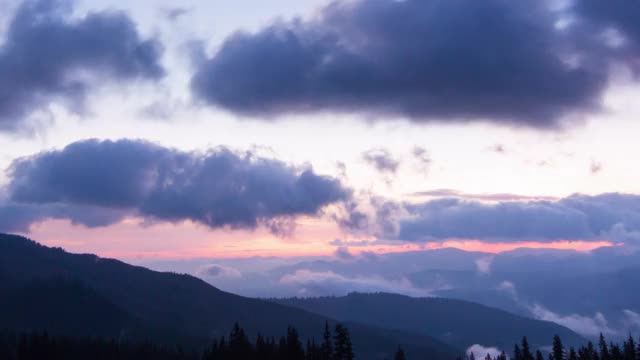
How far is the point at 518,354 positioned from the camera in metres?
190

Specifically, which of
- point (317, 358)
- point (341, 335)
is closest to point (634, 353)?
point (317, 358)

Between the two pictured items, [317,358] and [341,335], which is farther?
[317,358]

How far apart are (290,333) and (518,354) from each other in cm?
5862

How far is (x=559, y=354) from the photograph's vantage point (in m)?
183

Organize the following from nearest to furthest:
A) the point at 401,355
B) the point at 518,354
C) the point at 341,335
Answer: the point at 341,335 → the point at 401,355 → the point at 518,354

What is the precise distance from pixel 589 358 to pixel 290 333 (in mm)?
80071

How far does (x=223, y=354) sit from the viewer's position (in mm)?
193000

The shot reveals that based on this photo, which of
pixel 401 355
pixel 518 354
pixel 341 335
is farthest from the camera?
pixel 518 354

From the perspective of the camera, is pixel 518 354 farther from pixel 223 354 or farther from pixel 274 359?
pixel 223 354

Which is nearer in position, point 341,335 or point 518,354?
point 341,335

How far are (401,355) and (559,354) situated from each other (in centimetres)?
4056

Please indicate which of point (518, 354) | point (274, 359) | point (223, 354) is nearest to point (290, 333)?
point (274, 359)

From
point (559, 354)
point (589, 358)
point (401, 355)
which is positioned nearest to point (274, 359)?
point (401, 355)

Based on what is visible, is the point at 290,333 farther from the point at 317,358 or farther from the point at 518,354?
the point at 518,354
